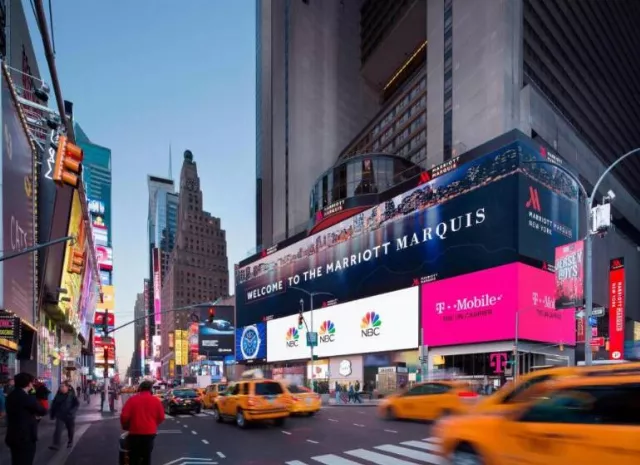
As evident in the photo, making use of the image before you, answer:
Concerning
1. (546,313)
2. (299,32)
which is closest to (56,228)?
(546,313)

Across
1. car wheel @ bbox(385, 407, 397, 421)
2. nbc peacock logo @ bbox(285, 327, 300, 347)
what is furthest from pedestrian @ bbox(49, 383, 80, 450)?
nbc peacock logo @ bbox(285, 327, 300, 347)

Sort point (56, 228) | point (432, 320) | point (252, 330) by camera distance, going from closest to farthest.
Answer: point (56, 228), point (432, 320), point (252, 330)

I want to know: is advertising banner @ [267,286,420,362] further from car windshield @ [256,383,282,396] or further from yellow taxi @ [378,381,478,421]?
car windshield @ [256,383,282,396]

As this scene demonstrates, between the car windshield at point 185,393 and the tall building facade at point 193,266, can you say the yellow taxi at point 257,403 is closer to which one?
the car windshield at point 185,393

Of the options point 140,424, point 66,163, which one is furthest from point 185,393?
point 140,424

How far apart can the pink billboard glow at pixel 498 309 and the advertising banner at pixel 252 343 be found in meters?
39.1

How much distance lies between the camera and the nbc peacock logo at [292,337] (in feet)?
248

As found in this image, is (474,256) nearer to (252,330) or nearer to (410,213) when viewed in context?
(410,213)

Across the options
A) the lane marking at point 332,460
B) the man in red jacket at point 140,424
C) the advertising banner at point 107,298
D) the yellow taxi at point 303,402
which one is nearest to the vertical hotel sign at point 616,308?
the yellow taxi at point 303,402

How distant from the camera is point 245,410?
17.3 m

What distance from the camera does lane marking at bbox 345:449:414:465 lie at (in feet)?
34.6

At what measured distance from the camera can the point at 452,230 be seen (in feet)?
165

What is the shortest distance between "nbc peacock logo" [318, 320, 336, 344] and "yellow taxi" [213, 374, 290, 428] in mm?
47813

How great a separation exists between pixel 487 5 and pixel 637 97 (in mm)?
76227
